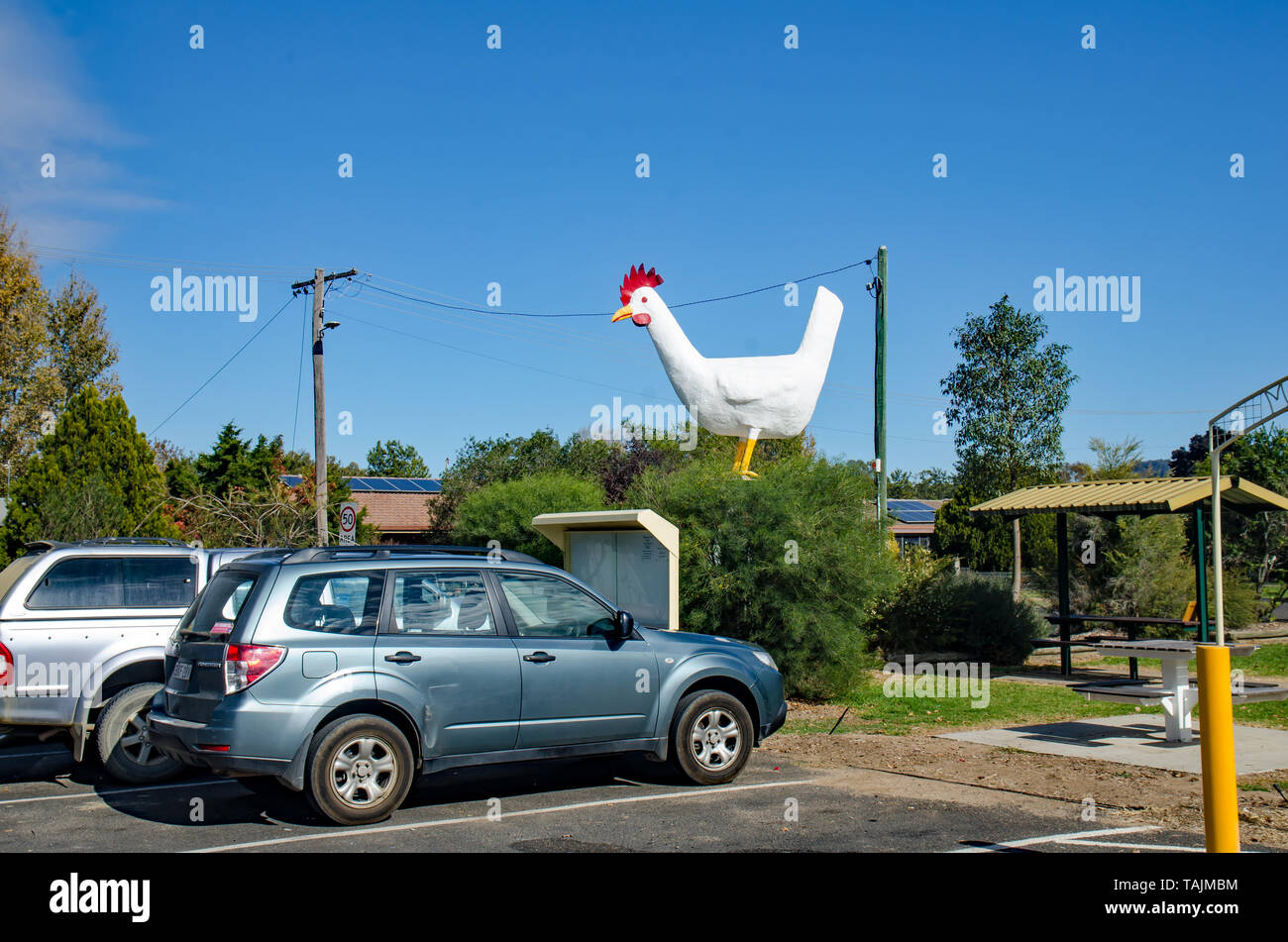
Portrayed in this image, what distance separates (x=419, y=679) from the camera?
7324 millimetres

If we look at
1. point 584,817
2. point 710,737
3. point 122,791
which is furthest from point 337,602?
point 710,737

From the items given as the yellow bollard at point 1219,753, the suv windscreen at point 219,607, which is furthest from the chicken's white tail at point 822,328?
the yellow bollard at point 1219,753

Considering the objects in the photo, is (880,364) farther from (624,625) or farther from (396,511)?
(396,511)

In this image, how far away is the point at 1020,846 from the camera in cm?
646

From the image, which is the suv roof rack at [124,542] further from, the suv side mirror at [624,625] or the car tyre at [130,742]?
the suv side mirror at [624,625]

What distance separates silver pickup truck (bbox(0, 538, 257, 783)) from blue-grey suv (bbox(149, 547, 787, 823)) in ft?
3.65

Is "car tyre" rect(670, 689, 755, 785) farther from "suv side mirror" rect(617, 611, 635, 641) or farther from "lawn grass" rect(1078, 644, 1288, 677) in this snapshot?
"lawn grass" rect(1078, 644, 1288, 677)

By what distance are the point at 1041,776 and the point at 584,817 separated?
12.8 feet

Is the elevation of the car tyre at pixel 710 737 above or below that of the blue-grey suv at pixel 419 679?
below

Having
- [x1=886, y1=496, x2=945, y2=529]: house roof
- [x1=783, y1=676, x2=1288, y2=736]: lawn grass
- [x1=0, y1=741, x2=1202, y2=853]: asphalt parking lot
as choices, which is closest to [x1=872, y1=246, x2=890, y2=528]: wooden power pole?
[x1=783, y1=676, x2=1288, y2=736]: lawn grass

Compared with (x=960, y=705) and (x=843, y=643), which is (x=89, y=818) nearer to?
(x=843, y=643)

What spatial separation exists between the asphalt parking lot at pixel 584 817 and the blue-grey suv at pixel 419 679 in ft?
1.25

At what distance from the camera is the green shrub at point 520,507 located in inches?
713
